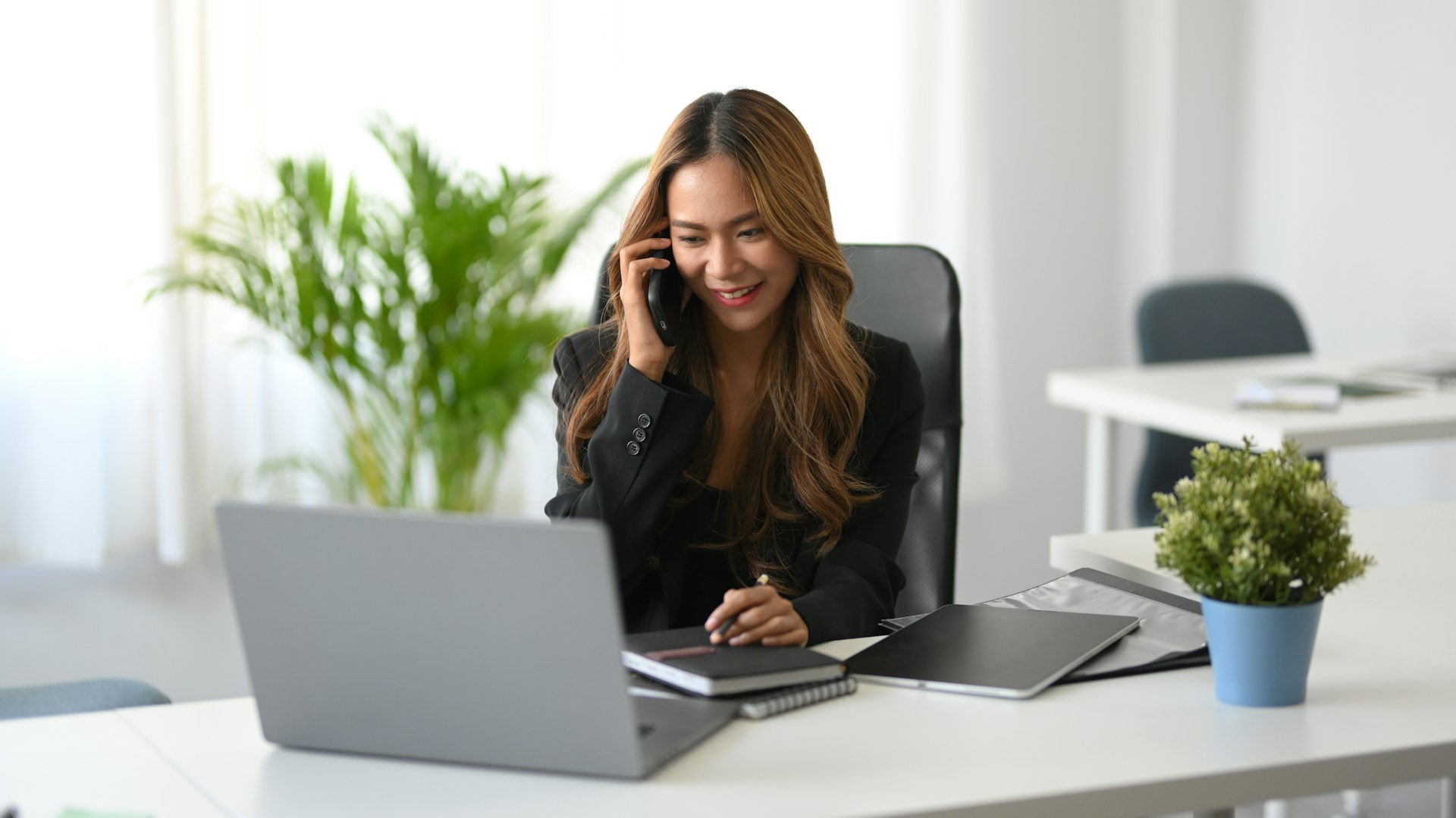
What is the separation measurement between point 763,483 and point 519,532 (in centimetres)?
80

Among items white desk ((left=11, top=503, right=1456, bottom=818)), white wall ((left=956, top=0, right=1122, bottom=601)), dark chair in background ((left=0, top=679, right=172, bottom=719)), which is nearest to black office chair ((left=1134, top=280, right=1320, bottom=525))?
white wall ((left=956, top=0, right=1122, bottom=601))

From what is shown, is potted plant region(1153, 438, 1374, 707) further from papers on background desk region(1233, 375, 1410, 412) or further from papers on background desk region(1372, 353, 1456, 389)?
papers on background desk region(1372, 353, 1456, 389)

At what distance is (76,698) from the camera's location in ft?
6.97

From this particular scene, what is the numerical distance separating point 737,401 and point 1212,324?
→ 2.06m

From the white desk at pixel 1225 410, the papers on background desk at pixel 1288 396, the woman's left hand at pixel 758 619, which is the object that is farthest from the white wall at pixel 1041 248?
the woman's left hand at pixel 758 619

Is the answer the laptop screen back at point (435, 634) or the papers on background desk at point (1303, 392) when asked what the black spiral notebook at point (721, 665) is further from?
the papers on background desk at point (1303, 392)

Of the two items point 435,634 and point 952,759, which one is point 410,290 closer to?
point 435,634

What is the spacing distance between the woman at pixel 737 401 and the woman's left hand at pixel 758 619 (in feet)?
0.66

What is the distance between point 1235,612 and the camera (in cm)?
125

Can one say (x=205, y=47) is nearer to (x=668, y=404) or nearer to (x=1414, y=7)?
(x=668, y=404)

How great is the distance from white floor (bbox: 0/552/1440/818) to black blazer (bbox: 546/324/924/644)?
6.29 ft

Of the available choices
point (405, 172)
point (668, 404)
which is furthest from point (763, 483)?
point (405, 172)

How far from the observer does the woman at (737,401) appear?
67.9 inches

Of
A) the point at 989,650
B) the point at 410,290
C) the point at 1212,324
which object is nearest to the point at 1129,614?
the point at 989,650
